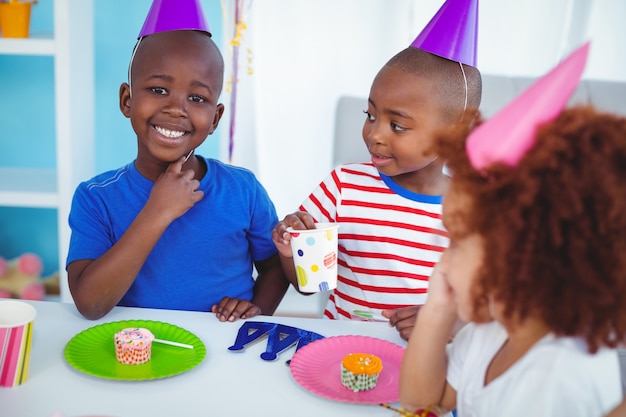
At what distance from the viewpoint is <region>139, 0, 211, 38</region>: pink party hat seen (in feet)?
4.42

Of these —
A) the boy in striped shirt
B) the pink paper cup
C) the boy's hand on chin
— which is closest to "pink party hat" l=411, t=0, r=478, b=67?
the boy in striped shirt

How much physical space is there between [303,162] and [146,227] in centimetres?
177

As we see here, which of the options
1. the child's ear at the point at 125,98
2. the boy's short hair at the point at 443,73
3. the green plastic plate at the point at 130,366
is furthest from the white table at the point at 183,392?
the boy's short hair at the point at 443,73

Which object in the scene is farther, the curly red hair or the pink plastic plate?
the pink plastic plate

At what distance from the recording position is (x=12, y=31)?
6.98ft

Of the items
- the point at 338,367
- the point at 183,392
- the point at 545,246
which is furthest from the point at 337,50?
the point at 545,246

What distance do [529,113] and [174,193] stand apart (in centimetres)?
80

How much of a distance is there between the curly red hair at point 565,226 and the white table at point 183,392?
0.33 meters

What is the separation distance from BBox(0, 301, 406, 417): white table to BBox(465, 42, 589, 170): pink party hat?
0.43 metres

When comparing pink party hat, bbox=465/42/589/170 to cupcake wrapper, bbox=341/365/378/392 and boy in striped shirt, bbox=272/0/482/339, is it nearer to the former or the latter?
cupcake wrapper, bbox=341/365/378/392

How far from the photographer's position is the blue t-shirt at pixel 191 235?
1352 mm

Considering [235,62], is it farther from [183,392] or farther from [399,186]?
[183,392]

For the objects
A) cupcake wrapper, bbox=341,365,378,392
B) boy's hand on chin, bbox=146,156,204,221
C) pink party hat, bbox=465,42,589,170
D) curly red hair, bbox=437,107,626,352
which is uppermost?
pink party hat, bbox=465,42,589,170

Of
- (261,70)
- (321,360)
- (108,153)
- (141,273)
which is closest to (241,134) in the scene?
(261,70)
